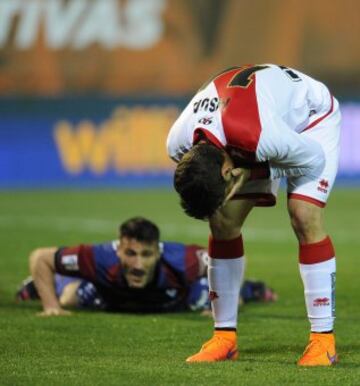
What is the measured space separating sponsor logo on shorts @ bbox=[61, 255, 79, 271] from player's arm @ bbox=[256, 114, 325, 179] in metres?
2.24

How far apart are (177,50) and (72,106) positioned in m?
1.96

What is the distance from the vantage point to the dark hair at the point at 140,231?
24.1 feet

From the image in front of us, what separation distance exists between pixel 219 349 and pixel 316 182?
2.97ft

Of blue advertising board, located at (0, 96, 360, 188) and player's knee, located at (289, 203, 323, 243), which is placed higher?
player's knee, located at (289, 203, 323, 243)

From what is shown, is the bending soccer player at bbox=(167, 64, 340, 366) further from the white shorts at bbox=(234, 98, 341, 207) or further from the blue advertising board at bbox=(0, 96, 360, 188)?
the blue advertising board at bbox=(0, 96, 360, 188)

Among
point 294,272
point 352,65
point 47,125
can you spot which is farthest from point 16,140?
point 294,272

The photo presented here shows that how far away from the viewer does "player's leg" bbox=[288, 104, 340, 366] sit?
561 centimetres

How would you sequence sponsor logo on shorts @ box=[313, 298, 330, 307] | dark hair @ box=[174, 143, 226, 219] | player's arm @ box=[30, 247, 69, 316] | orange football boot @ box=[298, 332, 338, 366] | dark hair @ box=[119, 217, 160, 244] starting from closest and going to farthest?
dark hair @ box=[174, 143, 226, 219]
orange football boot @ box=[298, 332, 338, 366]
sponsor logo on shorts @ box=[313, 298, 330, 307]
dark hair @ box=[119, 217, 160, 244]
player's arm @ box=[30, 247, 69, 316]

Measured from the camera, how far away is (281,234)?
13312 millimetres

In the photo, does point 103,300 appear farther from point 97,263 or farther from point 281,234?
point 281,234

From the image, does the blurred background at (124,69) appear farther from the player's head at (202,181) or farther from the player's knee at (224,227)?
the player's head at (202,181)

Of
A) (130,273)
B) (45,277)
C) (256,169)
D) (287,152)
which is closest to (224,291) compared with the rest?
(256,169)

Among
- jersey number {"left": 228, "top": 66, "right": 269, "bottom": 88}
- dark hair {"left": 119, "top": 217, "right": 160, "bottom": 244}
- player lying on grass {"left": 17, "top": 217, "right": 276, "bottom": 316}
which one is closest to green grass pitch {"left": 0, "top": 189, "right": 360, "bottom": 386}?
Answer: player lying on grass {"left": 17, "top": 217, "right": 276, "bottom": 316}

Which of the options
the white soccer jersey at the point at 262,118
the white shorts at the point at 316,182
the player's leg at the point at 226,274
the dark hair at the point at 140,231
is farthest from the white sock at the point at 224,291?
the dark hair at the point at 140,231
